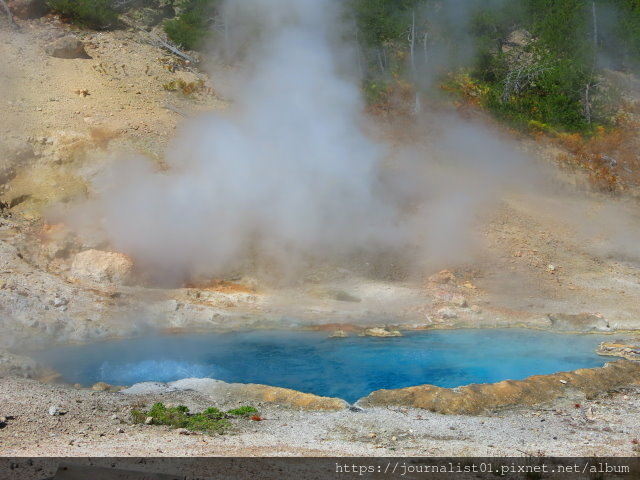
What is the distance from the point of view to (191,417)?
5258 mm

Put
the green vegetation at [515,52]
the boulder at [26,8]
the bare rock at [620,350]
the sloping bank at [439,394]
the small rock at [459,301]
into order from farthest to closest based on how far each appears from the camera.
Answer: the green vegetation at [515,52] → the boulder at [26,8] → the small rock at [459,301] → the bare rock at [620,350] → the sloping bank at [439,394]

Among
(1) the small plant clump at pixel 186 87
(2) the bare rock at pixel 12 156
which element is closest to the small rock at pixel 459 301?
(2) the bare rock at pixel 12 156

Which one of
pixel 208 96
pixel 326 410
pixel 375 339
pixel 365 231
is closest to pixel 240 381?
pixel 326 410

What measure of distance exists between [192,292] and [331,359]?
250 centimetres

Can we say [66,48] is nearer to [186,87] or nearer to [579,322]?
[186,87]

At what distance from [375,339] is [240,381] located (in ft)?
6.99

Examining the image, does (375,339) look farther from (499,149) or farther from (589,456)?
(499,149)

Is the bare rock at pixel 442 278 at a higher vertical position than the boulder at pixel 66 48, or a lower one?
lower

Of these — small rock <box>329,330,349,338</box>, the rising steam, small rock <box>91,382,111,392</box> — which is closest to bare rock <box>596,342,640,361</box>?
small rock <box>329,330,349,338</box>

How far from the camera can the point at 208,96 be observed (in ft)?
50.4

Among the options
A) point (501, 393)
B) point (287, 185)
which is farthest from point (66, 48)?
point (501, 393)

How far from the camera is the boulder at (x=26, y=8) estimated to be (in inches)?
624

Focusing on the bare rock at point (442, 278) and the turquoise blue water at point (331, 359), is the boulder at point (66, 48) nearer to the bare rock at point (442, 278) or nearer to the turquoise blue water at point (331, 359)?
the turquoise blue water at point (331, 359)

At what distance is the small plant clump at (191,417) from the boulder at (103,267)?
4.08 meters
